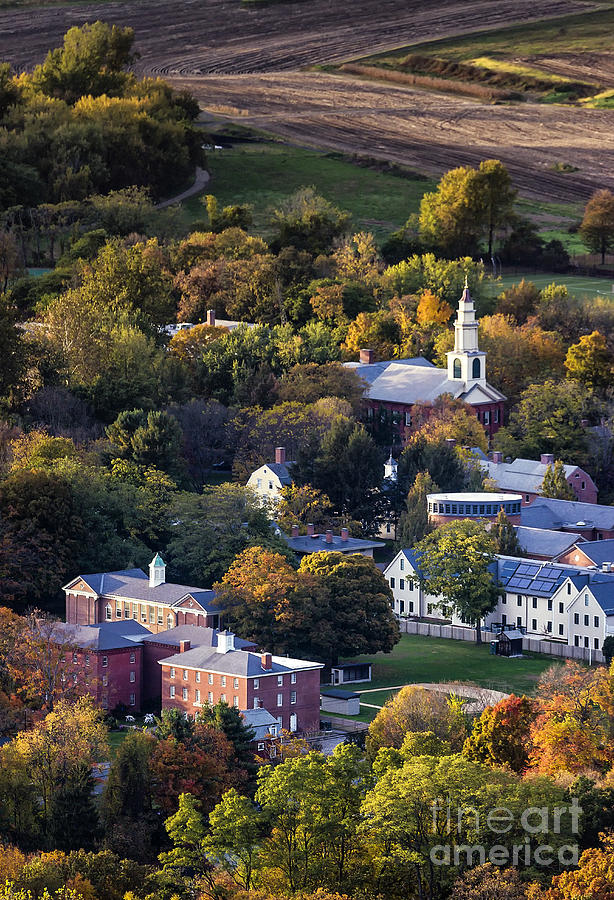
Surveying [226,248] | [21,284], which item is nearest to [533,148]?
[226,248]

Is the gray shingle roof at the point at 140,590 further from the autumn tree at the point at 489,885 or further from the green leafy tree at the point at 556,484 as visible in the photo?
the autumn tree at the point at 489,885

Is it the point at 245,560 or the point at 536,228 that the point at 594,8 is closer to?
the point at 536,228

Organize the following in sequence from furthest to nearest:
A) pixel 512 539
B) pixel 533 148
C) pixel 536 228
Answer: pixel 533 148 < pixel 536 228 < pixel 512 539

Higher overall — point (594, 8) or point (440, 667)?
point (594, 8)

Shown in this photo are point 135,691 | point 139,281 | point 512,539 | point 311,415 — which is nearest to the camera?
point 135,691

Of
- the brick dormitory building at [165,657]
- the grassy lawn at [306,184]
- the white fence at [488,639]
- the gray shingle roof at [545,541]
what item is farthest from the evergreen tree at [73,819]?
the grassy lawn at [306,184]

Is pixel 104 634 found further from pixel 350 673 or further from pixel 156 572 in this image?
pixel 350 673
